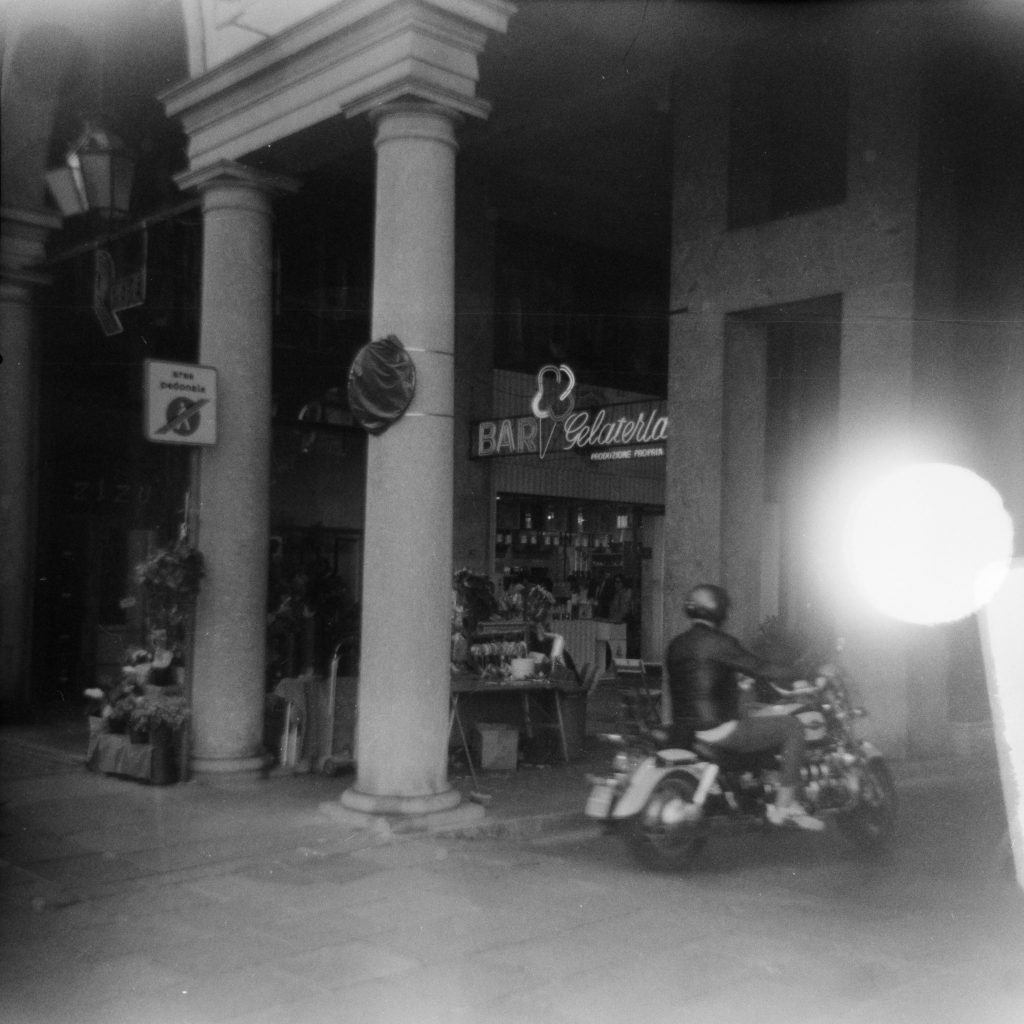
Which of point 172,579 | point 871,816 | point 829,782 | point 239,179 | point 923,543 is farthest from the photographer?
point 923,543

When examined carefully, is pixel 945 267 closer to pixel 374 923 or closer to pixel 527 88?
pixel 527 88

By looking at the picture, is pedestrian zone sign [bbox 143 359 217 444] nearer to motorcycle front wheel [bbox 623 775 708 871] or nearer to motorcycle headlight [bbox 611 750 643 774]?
motorcycle headlight [bbox 611 750 643 774]

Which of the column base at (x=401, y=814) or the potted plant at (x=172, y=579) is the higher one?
the potted plant at (x=172, y=579)

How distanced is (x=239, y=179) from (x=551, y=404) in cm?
506

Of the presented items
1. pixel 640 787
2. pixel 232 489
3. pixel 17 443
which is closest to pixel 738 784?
pixel 640 787

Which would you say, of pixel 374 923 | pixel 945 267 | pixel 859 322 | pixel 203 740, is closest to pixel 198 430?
pixel 203 740

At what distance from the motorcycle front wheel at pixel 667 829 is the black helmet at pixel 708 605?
1007 millimetres

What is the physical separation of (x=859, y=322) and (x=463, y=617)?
4.58m

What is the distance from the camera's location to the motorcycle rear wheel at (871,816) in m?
8.12

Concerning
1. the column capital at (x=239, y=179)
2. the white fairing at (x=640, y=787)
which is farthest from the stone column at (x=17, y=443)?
the white fairing at (x=640, y=787)

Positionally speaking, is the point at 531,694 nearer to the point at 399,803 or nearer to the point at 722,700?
the point at 399,803

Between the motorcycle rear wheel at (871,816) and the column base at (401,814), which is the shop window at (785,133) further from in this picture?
the column base at (401,814)

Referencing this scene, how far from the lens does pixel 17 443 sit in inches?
532

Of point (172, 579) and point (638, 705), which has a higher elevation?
point (172, 579)
